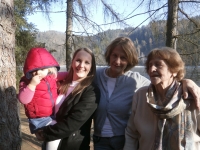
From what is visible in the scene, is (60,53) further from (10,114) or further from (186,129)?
(186,129)

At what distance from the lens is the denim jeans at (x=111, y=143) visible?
2090 millimetres

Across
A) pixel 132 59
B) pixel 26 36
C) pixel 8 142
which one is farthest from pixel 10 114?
pixel 26 36

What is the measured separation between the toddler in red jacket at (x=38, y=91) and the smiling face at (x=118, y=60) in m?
0.58

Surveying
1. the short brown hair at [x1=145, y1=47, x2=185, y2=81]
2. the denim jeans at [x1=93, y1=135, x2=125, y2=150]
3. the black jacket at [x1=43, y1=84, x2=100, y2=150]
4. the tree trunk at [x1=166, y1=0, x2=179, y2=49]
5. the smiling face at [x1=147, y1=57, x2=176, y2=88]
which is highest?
the tree trunk at [x1=166, y1=0, x2=179, y2=49]

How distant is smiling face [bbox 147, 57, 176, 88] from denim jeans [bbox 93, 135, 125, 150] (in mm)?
646

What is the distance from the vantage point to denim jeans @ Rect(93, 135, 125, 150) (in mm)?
2090

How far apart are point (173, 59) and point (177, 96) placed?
30 centimetres

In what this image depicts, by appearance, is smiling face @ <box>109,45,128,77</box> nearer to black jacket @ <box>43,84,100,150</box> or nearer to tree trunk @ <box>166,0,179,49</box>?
black jacket @ <box>43,84,100,150</box>

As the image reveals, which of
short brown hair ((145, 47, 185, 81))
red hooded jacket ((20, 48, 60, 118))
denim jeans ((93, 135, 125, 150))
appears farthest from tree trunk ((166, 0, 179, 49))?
red hooded jacket ((20, 48, 60, 118))

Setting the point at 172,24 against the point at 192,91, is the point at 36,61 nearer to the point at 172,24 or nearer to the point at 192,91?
the point at 192,91

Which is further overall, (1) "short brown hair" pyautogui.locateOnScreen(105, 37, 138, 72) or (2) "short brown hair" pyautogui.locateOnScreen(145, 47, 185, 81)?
(1) "short brown hair" pyautogui.locateOnScreen(105, 37, 138, 72)

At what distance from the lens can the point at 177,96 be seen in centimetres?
180

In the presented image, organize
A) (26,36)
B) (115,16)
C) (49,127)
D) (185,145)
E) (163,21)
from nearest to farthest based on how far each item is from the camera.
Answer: (185,145), (49,127), (163,21), (115,16), (26,36)

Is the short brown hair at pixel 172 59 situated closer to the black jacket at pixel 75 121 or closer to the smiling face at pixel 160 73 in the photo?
the smiling face at pixel 160 73
